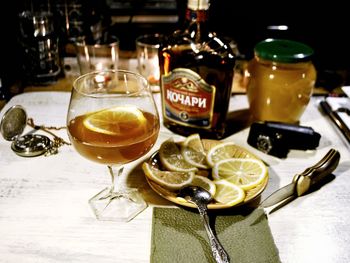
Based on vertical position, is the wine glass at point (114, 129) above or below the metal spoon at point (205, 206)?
above

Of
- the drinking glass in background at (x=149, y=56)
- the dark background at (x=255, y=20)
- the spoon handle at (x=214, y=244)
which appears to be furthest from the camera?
the dark background at (x=255, y=20)

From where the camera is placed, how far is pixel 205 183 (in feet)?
2.92

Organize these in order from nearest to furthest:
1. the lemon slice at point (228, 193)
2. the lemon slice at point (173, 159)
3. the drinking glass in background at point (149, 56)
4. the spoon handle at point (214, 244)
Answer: the spoon handle at point (214, 244), the lemon slice at point (228, 193), the lemon slice at point (173, 159), the drinking glass in background at point (149, 56)

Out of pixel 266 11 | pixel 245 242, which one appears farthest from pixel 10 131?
pixel 266 11

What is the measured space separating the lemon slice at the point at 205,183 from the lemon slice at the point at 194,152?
0.09 m

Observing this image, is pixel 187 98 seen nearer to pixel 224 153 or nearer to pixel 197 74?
pixel 197 74

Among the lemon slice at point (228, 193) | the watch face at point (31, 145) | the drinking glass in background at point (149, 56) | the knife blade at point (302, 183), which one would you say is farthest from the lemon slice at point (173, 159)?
the drinking glass in background at point (149, 56)

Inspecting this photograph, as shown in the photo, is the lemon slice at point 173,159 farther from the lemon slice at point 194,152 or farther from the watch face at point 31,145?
the watch face at point 31,145

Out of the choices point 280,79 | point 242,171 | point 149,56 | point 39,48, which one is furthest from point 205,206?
point 39,48

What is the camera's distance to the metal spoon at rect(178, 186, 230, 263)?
729 mm

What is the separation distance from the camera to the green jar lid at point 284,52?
3.63 feet

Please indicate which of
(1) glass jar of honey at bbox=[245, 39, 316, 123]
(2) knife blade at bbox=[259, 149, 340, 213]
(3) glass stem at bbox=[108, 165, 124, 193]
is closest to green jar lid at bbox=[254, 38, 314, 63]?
(1) glass jar of honey at bbox=[245, 39, 316, 123]

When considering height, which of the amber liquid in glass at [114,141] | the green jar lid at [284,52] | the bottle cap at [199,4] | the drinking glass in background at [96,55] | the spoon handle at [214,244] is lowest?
the spoon handle at [214,244]

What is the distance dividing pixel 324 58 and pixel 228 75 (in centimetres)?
120
